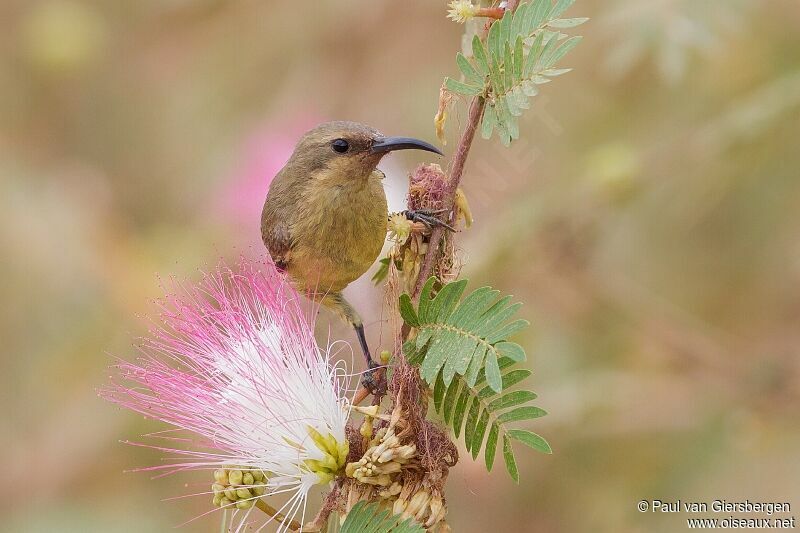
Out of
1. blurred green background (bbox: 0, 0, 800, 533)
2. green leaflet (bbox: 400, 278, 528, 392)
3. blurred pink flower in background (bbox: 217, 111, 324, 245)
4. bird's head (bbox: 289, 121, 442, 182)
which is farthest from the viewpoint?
blurred pink flower in background (bbox: 217, 111, 324, 245)

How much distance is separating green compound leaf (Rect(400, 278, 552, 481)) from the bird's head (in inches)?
44.6

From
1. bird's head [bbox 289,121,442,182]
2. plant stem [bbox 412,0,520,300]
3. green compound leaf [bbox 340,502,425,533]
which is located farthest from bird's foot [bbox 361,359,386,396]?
bird's head [bbox 289,121,442,182]

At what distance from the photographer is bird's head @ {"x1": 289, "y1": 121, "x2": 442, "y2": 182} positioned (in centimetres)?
342

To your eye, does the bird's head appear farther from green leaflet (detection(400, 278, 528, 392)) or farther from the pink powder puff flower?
green leaflet (detection(400, 278, 528, 392))

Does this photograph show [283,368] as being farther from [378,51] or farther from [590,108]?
[378,51]

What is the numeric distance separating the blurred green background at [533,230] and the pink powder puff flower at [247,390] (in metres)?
0.79

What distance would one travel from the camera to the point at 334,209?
350 cm

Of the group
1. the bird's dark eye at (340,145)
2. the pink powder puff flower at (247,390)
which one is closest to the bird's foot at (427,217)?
the pink powder puff flower at (247,390)

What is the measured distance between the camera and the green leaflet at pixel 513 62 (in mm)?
2275

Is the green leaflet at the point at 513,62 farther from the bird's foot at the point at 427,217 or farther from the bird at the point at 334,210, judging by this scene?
the bird at the point at 334,210

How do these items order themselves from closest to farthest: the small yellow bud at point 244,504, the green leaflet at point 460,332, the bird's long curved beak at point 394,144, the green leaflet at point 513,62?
the green leaflet at point 460,332, the green leaflet at point 513,62, the small yellow bud at point 244,504, the bird's long curved beak at point 394,144

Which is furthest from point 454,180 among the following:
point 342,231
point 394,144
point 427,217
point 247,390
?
point 342,231

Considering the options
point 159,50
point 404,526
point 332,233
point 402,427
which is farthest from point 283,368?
point 159,50

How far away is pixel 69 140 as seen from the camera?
20.5ft
